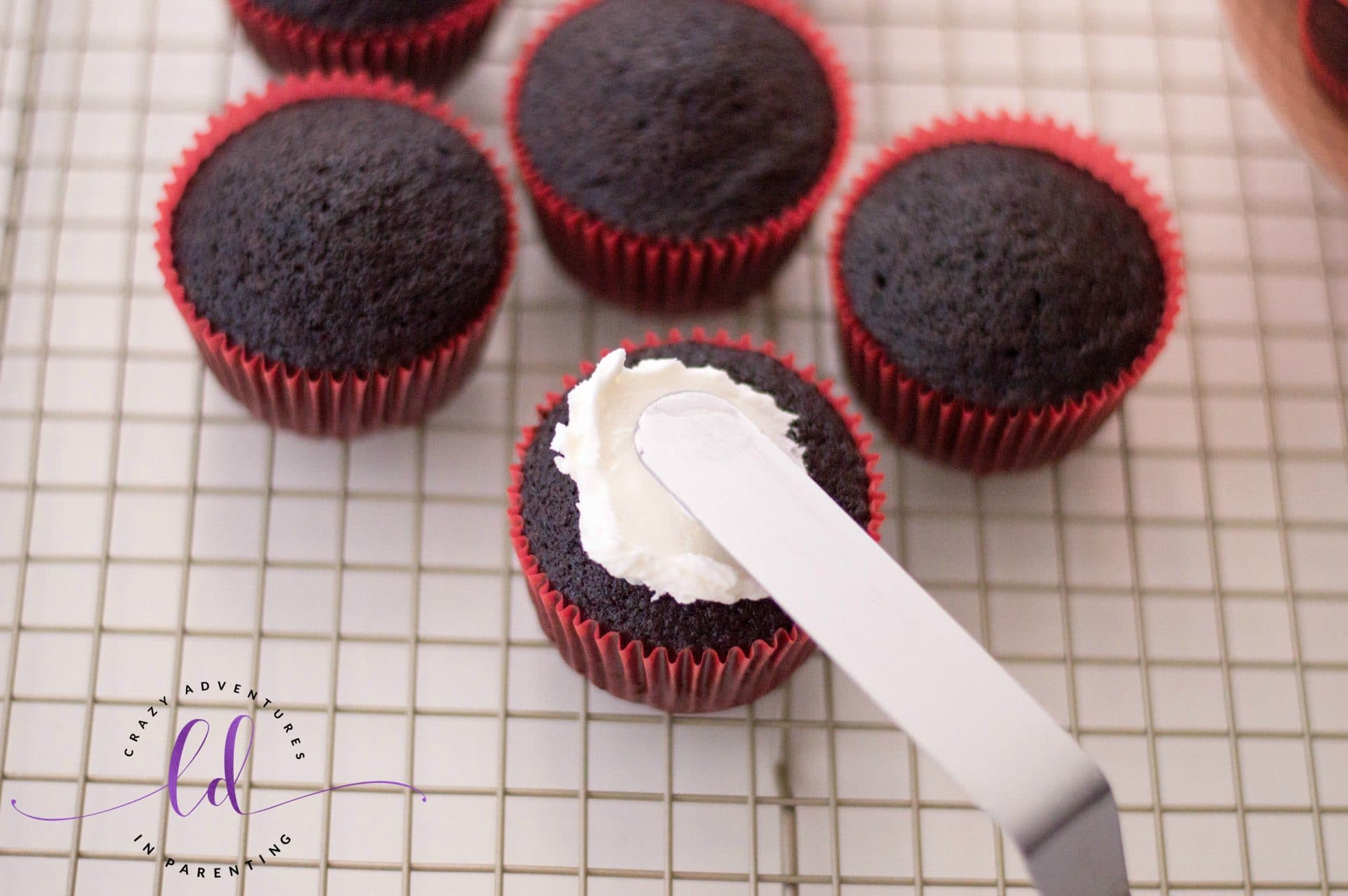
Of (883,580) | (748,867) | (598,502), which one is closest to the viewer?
(883,580)

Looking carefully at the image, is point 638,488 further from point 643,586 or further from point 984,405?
point 984,405

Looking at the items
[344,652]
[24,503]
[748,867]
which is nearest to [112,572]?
[24,503]

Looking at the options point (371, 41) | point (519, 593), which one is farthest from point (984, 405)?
point (371, 41)

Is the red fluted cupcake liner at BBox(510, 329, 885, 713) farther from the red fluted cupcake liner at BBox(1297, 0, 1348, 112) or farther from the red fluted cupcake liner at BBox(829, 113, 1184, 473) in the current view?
the red fluted cupcake liner at BBox(1297, 0, 1348, 112)

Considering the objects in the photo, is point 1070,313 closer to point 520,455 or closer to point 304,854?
point 520,455

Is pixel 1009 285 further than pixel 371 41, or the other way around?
pixel 371 41

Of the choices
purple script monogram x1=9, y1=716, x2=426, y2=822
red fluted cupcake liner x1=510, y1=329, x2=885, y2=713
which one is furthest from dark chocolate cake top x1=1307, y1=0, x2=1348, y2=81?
purple script monogram x1=9, y1=716, x2=426, y2=822

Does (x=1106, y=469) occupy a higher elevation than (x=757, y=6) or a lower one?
lower
